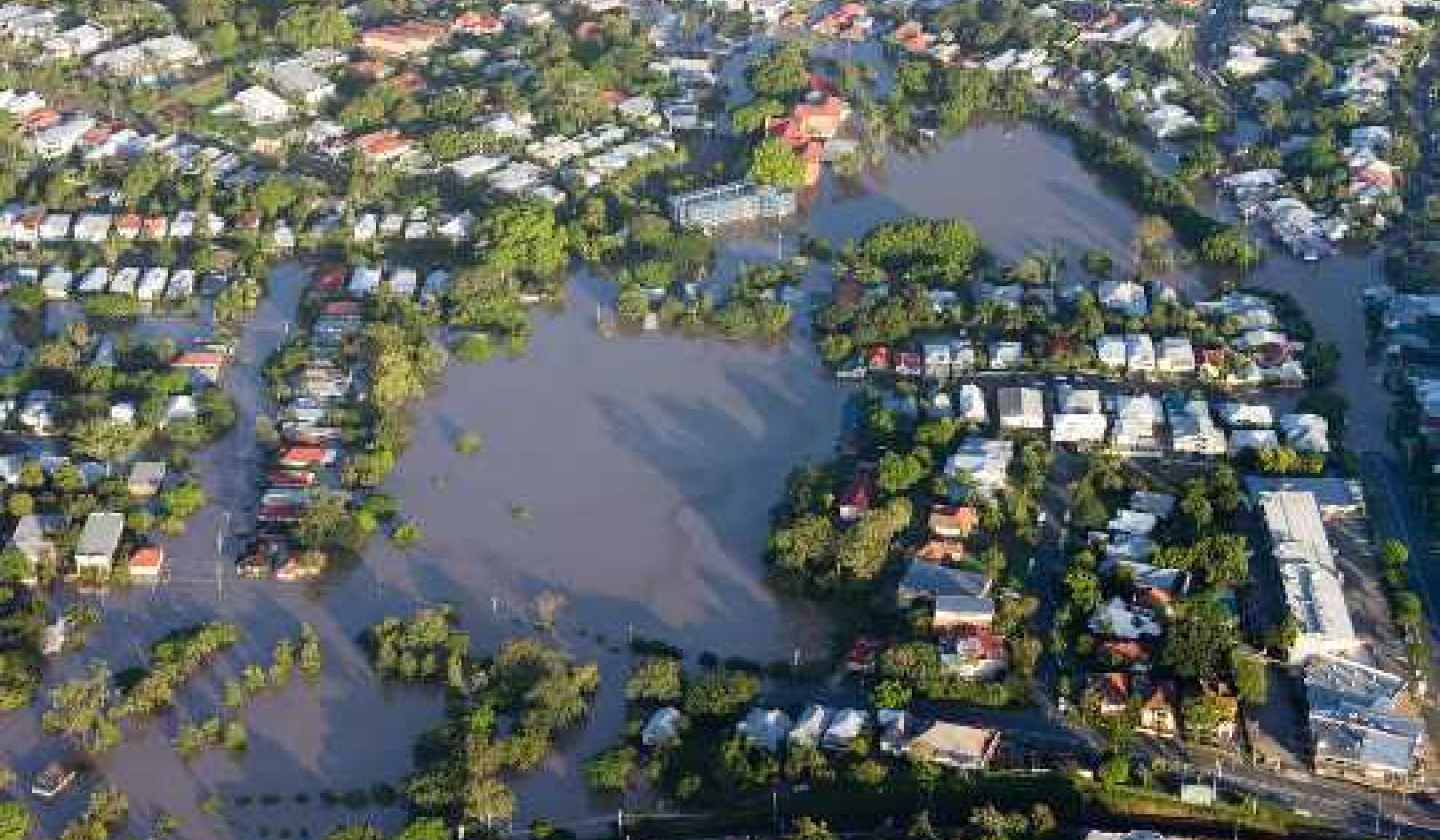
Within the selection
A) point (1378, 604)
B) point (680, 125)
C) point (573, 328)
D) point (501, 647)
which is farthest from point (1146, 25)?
point (501, 647)

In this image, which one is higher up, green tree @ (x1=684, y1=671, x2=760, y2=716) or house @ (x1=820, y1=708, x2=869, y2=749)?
house @ (x1=820, y1=708, x2=869, y2=749)

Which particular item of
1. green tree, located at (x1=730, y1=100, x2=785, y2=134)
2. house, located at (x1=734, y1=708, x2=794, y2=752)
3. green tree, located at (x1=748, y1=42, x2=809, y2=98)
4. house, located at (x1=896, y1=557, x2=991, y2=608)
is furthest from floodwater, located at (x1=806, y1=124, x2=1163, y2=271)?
house, located at (x1=734, y1=708, x2=794, y2=752)

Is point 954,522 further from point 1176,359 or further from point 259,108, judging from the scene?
point 259,108

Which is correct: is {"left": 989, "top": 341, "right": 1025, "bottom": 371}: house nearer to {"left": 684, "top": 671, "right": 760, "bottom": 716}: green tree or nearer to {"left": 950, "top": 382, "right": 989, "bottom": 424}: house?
{"left": 950, "top": 382, "right": 989, "bottom": 424}: house

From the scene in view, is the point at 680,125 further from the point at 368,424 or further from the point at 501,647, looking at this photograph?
the point at 501,647

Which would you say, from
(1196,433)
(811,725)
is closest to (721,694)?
(811,725)

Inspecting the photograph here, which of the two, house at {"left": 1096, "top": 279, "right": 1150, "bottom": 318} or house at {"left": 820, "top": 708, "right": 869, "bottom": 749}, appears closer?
house at {"left": 820, "top": 708, "right": 869, "bottom": 749}

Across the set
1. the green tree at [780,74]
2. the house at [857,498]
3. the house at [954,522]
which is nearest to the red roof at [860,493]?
the house at [857,498]
